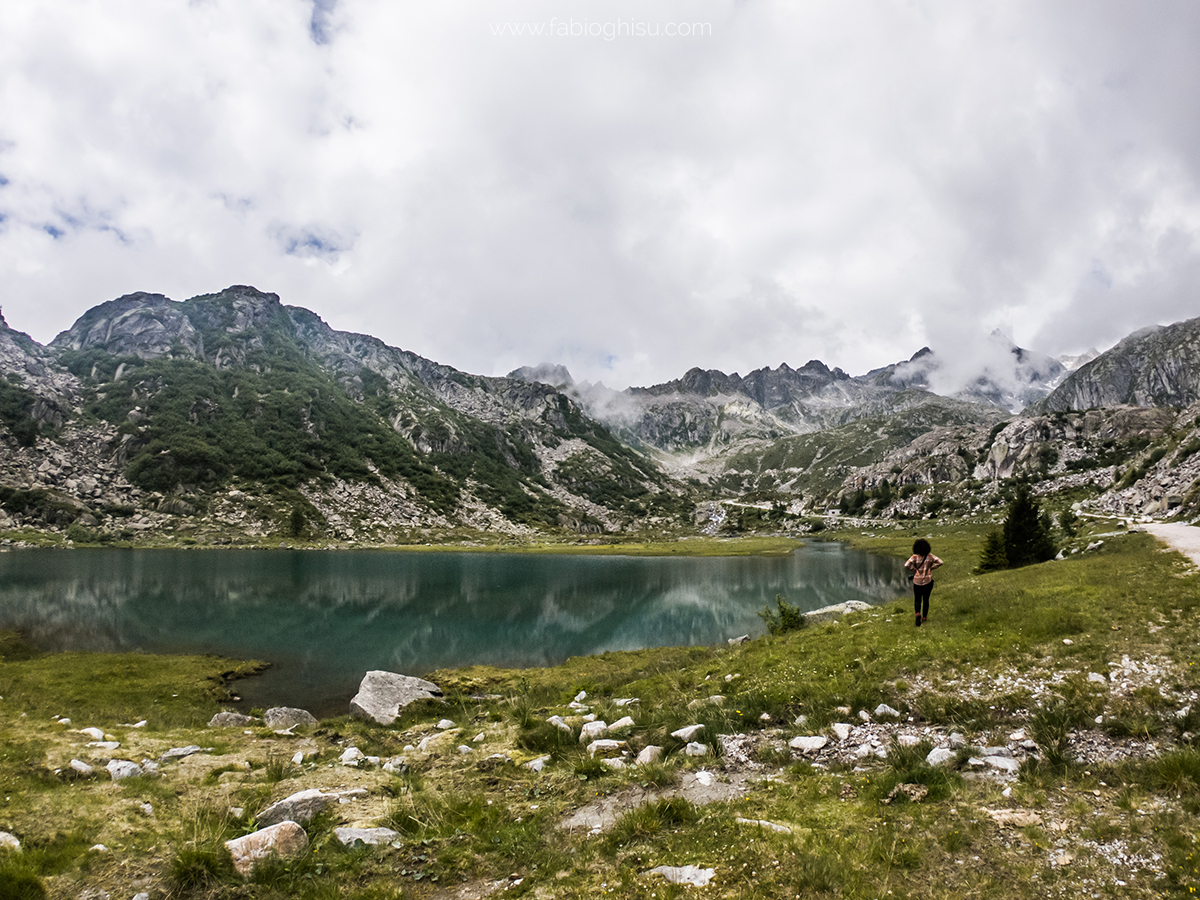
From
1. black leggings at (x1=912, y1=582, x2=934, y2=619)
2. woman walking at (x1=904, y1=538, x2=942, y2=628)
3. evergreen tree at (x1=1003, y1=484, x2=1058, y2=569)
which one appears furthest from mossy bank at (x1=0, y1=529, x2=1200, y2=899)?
evergreen tree at (x1=1003, y1=484, x2=1058, y2=569)

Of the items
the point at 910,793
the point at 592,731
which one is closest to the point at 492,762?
the point at 592,731

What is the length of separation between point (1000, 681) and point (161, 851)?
18145 millimetres

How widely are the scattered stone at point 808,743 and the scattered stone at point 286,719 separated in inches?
743

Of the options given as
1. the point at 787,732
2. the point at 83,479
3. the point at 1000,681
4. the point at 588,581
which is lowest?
the point at 588,581

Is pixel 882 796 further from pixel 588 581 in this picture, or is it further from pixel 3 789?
pixel 588 581

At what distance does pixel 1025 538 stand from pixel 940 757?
4312 cm

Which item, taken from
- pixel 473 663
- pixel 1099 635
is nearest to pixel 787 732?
pixel 1099 635

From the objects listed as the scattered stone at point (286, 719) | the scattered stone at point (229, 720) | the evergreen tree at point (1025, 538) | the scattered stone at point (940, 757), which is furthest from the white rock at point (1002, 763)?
the evergreen tree at point (1025, 538)

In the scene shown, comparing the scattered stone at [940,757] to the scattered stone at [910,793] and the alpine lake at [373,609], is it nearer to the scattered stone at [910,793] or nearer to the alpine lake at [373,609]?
the scattered stone at [910,793]

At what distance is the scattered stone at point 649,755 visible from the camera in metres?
11.2

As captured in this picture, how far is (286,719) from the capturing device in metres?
21.5

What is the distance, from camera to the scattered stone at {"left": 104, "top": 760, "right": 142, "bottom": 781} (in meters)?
12.0

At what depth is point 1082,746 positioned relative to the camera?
984 cm

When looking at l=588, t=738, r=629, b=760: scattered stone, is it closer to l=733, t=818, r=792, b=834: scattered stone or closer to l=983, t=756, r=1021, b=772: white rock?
l=733, t=818, r=792, b=834: scattered stone
